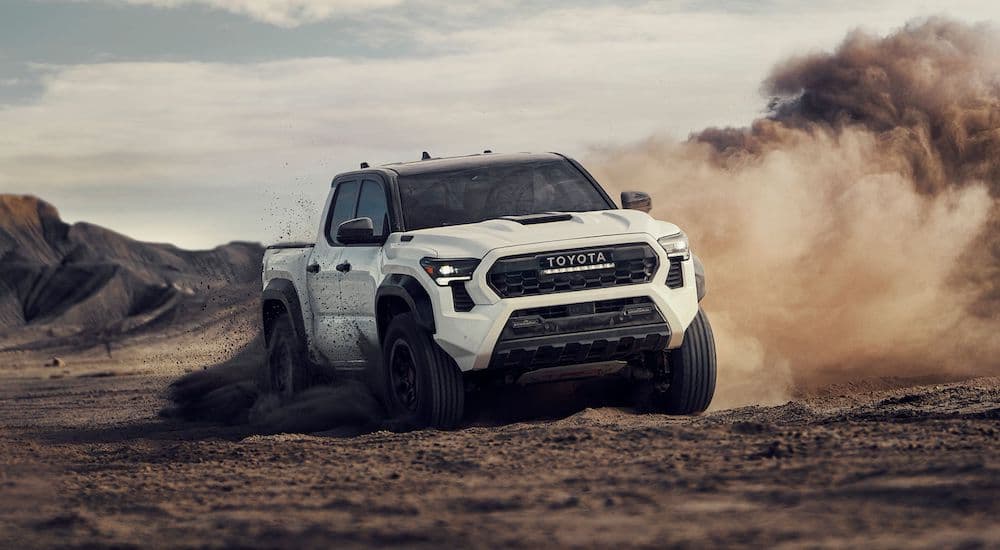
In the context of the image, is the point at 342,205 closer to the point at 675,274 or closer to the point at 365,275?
the point at 365,275

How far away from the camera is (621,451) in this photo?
317 inches

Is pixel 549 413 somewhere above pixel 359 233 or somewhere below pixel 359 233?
below

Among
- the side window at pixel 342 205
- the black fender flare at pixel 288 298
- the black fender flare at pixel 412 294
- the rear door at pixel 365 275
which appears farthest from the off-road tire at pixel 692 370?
the black fender flare at pixel 288 298

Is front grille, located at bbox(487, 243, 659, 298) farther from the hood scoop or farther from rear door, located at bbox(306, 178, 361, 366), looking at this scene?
rear door, located at bbox(306, 178, 361, 366)

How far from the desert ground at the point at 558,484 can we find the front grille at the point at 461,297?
2.66ft

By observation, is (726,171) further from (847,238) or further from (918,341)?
(918,341)

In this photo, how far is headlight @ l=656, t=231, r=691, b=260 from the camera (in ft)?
33.2

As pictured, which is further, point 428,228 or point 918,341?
point 918,341

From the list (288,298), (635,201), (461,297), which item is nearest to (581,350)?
Result: (461,297)

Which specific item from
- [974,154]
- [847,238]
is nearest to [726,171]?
[847,238]

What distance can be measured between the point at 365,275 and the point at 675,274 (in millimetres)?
2259

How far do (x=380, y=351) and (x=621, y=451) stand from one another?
3.12 meters

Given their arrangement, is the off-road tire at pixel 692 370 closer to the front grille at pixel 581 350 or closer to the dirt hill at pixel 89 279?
the front grille at pixel 581 350

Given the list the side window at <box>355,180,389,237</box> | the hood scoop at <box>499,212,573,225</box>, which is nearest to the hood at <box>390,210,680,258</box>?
the hood scoop at <box>499,212,573,225</box>
